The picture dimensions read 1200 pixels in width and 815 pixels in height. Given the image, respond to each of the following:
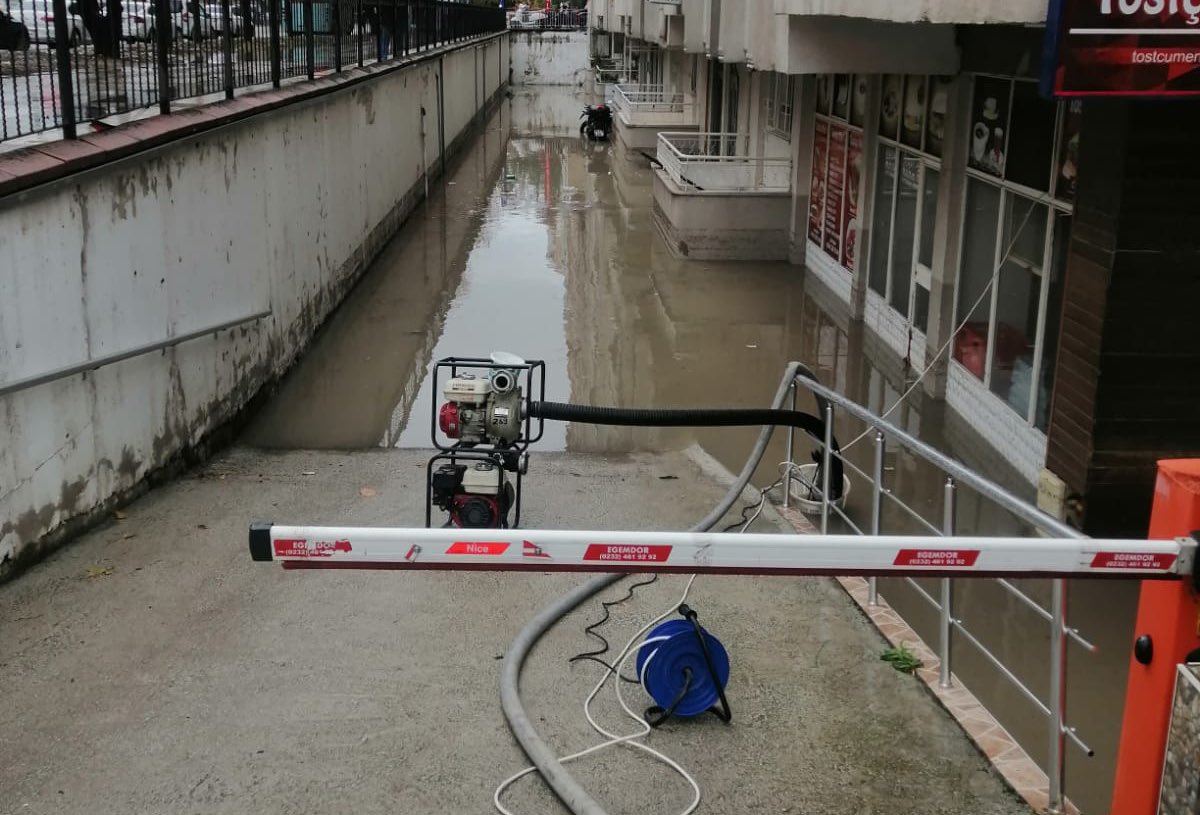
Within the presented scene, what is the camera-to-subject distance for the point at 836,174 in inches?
653

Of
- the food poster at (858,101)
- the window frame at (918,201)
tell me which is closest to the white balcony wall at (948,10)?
the window frame at (918,201)

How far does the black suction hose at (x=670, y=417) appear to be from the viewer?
6789 millimetres

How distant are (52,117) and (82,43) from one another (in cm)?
87

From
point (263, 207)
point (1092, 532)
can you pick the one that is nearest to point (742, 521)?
point (1092, 532)

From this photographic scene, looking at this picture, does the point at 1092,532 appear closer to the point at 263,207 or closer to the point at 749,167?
the point at 263,207

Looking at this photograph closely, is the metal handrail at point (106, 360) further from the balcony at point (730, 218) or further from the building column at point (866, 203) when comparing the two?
the balcony at point (730, 218)

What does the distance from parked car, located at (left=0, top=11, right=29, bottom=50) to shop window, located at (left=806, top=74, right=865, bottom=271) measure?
10.3 meters

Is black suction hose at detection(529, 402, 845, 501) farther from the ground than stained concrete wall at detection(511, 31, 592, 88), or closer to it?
closer to it

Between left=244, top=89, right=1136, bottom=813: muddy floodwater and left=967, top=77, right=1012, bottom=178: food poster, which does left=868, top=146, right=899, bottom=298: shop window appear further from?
left=967, top=77, right=1012, bottom=178: food poster

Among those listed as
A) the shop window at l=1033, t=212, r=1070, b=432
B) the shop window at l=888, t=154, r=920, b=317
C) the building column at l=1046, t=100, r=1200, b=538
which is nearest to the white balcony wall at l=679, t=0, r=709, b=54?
the shop window at l=888, t=154, r=920, b=317

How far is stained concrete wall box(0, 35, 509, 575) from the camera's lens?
6.43 metres

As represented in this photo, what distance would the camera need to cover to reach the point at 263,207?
37.3 feet

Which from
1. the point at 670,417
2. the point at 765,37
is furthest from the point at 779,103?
the point at 670,417

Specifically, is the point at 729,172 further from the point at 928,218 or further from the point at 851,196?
the point at 928,218
